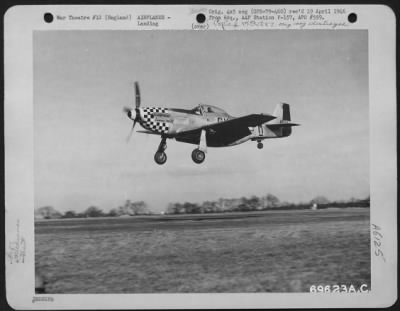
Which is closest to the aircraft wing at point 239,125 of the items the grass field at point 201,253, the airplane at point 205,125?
the airplane at point 205,125

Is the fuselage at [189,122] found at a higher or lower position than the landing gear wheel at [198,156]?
higher

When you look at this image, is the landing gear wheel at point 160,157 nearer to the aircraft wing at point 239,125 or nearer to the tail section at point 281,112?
the aircraft wing at point 239,125

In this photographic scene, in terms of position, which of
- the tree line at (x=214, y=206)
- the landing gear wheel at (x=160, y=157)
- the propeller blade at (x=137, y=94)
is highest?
the propeller blade at (x=137, y=94)

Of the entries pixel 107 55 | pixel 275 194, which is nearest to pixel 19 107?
pixel 107 55

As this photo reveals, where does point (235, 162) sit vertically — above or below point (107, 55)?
below

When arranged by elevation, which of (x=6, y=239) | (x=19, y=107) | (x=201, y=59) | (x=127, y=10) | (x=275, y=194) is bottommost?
(x=6, y=239)

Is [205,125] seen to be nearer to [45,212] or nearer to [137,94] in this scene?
[137,94]

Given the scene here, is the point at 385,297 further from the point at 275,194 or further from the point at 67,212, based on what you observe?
the point at 67,212

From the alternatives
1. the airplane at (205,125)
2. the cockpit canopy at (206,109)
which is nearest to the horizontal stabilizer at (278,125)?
the airplane at (205,125)
